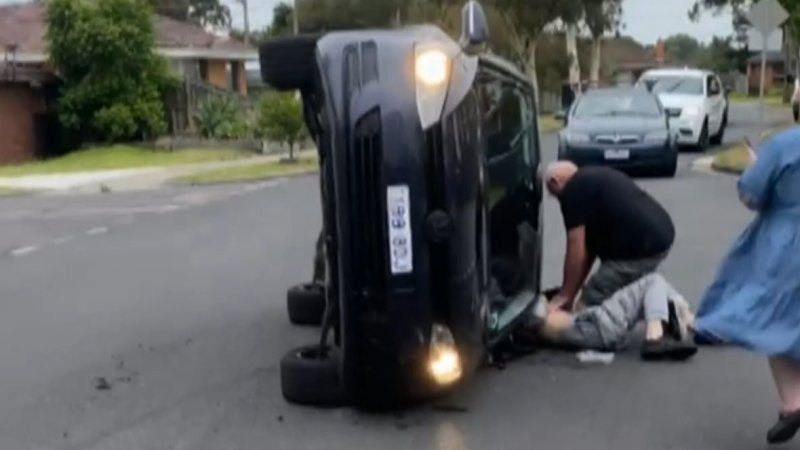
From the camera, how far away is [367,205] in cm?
796

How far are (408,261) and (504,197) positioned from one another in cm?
158

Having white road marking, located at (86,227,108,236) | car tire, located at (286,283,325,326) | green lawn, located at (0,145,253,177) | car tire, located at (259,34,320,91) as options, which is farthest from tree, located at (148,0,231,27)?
car tire, located at (259,34,320,91)

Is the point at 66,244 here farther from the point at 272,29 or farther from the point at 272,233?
the point at 272,29

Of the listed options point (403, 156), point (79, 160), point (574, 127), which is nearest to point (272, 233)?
point (574, 127)

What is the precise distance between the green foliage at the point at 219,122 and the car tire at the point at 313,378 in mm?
37921

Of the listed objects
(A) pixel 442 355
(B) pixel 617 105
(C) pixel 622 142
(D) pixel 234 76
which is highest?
(A) pixel 442 355

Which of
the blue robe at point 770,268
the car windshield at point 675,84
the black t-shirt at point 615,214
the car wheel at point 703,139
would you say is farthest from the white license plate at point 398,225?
the car windshield at point 675,84

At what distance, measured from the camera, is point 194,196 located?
28234 millimetres

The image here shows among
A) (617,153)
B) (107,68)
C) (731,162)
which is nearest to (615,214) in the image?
(617,153)

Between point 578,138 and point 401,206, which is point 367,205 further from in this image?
point 578,138

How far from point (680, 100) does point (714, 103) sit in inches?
100

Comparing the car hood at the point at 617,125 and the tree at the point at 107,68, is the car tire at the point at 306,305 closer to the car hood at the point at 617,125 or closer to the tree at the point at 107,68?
the car hood at the point at 617,125

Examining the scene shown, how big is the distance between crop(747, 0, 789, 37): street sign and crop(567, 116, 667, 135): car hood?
17.4ft

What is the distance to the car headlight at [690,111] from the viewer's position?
119ft
